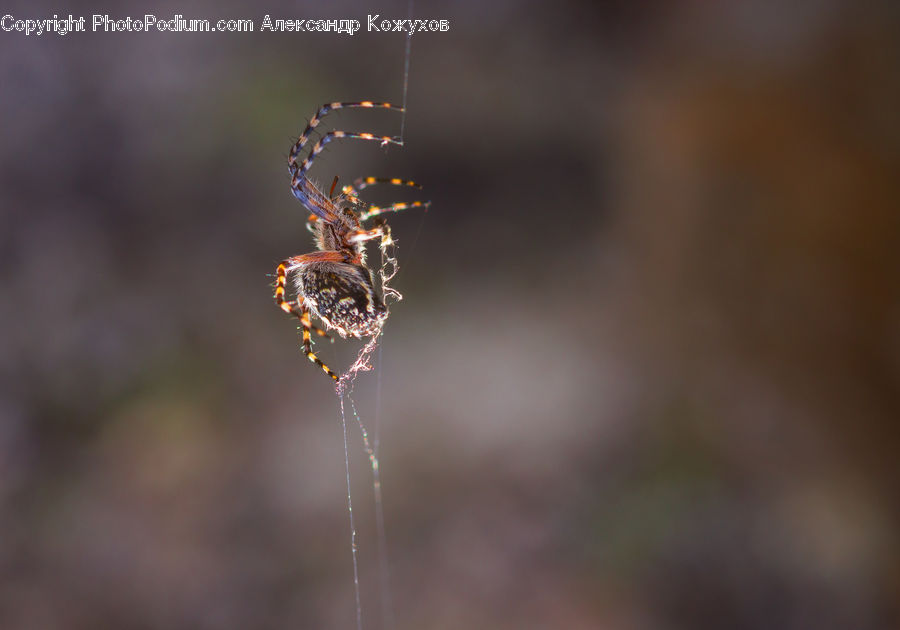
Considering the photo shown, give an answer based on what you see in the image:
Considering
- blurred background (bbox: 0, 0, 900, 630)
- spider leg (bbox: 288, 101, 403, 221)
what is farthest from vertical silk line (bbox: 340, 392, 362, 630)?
spider leg (bbox: 288, 101, 403, 221)

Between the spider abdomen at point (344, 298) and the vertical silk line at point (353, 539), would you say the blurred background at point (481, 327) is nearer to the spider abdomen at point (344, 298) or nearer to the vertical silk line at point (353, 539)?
the vertical silk line at point (353, 539)

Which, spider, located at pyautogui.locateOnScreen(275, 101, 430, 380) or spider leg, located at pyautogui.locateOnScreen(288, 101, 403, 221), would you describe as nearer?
spider, located at pyautogui.locateOnScreen(275, 101, 430, 380)

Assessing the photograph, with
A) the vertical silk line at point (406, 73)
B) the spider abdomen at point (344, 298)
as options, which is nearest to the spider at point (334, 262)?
the spider abdomen at point (344, 298)

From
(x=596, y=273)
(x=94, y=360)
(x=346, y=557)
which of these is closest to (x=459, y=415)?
(x=346, y=557)

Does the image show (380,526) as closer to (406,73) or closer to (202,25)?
(406,73)

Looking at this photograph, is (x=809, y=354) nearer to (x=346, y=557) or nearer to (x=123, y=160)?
(x=346, y=557)

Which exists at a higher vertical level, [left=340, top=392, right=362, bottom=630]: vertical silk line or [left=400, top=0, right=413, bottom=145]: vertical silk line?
[left=400, top=0, right=413, bottom=145]: vertical silk line

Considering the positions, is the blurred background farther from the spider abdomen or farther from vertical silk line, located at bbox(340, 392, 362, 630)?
the spider abdomen

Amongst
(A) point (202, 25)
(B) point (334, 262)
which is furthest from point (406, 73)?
(B) point (334, 262)
